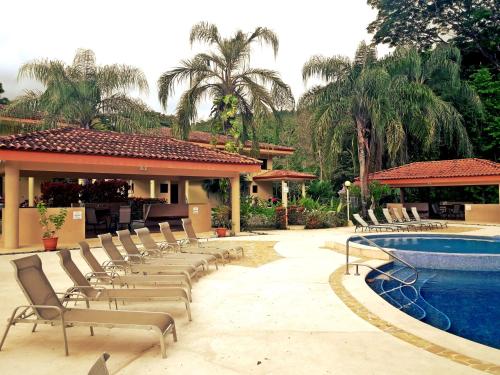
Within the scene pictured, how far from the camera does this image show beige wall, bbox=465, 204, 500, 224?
939 inches

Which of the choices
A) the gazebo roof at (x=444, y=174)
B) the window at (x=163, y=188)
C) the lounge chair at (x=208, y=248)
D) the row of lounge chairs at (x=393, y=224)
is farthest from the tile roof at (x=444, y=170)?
the lounge chair at (x=208, y=248)

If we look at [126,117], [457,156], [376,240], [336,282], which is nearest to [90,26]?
[126,117]

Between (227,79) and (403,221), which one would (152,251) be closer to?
(227,79)

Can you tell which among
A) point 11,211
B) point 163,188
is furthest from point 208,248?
point 163,188

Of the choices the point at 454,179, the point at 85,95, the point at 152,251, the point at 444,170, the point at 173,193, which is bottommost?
the point at 152,251

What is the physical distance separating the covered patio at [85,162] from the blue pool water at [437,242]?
6371 millimetres

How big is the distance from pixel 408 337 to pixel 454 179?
22.3 meters

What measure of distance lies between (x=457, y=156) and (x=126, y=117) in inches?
1024

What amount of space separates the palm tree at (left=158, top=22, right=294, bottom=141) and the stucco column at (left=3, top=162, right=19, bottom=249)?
24.8ft

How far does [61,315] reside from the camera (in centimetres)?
430

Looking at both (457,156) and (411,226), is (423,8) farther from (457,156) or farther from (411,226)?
(411,226)

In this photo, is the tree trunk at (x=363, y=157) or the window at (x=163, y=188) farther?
the window at (x=163, y=188)

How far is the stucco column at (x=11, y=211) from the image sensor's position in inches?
503

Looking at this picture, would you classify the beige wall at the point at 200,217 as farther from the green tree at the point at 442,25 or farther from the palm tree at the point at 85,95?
the green tree at the point at 442,25
